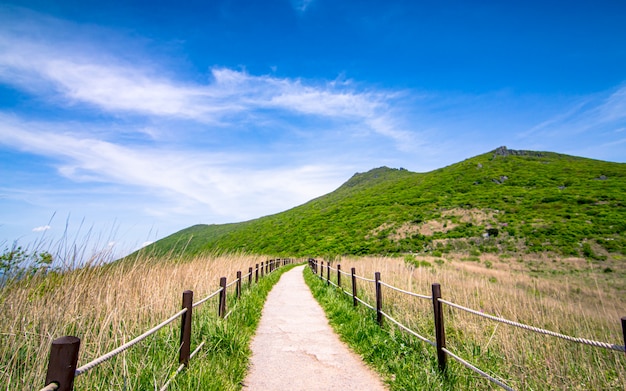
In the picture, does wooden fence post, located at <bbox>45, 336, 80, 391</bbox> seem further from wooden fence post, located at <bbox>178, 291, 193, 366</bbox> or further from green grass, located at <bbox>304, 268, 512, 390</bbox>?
green grass, located at <bbox>304, 268, 512, 390</bbox>

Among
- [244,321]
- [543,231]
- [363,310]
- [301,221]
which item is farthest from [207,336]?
[301,221]

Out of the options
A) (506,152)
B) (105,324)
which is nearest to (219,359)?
(105,324)

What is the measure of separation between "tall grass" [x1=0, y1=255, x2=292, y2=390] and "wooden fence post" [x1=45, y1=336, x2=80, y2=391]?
1.27 meters

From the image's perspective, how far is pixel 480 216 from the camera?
44.5 m

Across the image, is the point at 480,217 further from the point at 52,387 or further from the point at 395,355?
the point at 52,387

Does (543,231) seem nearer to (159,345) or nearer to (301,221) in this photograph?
(159,345)

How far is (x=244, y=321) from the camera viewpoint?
673 centimetres

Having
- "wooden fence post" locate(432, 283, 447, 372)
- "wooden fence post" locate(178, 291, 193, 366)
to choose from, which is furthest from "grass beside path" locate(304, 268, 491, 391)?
"wooden fence post" locate(178, 291, 193, 366)

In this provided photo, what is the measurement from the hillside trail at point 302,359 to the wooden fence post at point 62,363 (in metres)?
2.81

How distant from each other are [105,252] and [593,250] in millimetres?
36291

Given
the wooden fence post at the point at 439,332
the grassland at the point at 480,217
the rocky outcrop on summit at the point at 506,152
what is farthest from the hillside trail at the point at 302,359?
the rocky outcrop on summit at the point at 506,152

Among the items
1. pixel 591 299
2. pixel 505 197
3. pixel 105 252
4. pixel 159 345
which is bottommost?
pixel 591 299

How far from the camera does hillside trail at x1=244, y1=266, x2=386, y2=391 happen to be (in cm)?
417

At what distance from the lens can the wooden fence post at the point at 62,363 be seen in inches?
63.5
